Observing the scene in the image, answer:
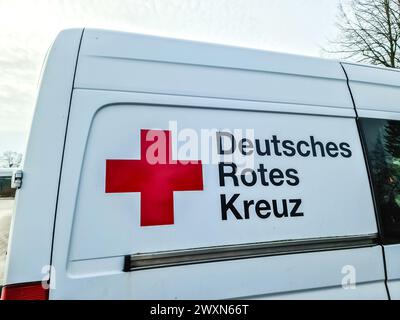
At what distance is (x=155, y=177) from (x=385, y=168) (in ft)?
4.37

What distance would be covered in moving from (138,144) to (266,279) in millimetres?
857

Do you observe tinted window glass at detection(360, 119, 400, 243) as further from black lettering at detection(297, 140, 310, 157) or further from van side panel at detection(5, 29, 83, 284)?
van side panel at detection(5, 29, 83, 284)

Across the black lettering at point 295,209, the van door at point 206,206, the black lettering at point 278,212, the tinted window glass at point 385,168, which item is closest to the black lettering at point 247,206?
the van door at point 206,206

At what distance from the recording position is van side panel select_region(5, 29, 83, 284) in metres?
1.02

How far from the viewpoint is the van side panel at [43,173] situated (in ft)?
3.34

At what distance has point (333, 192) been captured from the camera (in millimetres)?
1412

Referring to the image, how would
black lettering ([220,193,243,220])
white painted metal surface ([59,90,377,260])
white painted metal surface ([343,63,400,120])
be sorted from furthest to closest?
white painted metal surface ([343,63,400,120]), black lettering ([220,193,243,220]), white painted metal surface ([59,90,377,260])

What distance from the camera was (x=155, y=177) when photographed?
1.21 metres

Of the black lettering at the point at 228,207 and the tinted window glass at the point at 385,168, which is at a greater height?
the tinted window glass at the point at 385,168

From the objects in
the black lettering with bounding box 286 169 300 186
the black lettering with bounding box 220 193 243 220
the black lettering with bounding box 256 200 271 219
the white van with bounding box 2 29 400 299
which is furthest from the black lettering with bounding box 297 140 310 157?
the black lettering with bounding box 220 193 243 220

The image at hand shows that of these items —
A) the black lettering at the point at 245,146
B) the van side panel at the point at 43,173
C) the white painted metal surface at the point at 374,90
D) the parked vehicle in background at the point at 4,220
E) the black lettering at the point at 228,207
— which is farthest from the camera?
the parked vehicle in background at the point at 4,220

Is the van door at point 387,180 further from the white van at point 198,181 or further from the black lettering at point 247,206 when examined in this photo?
the black lettering at point 247,206
